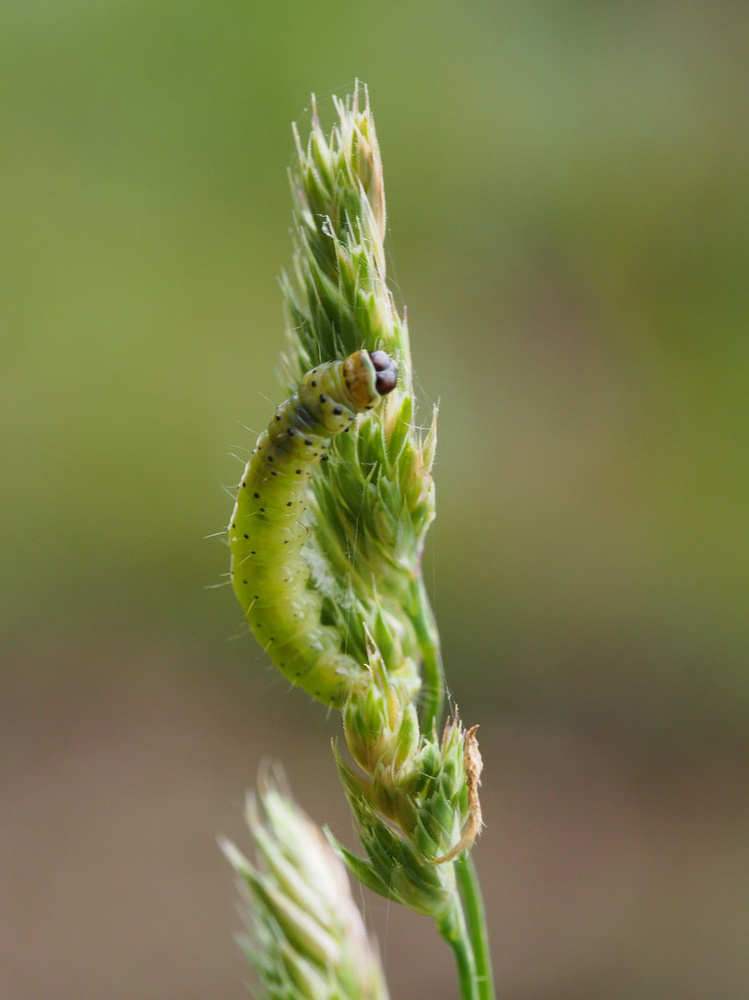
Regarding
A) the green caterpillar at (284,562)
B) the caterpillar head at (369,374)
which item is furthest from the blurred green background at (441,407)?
the caterpillar head at (369,374)

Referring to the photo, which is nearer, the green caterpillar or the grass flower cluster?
the grass flower cluster

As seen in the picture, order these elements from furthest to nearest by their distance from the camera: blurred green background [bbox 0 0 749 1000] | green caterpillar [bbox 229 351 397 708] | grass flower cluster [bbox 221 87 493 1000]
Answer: blurred green background [bbox 0 0 749 1000], green caterpillar [bbox 229 351 397 708], grass flower cluster [bbox 221 87 493 1000]

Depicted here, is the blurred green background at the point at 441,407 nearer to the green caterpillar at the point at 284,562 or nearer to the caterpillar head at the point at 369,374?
the green caterpillar at the point at 284,562

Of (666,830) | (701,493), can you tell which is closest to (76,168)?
(701,493)

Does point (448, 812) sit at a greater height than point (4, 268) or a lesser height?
lesser

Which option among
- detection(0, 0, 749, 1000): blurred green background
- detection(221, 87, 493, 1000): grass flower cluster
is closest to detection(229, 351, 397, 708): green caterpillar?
detection(221, 87, 493, 1000): grass flower cluster

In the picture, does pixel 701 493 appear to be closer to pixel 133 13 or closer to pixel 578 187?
pixel 578 187

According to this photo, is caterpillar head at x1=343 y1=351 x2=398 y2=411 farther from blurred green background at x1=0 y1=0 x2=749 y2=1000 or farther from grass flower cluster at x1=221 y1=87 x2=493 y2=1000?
blurred green background at x1=0 y1=0 x2=749 y2=1000

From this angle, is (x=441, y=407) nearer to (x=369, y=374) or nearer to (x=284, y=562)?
(x=284, y=562)
